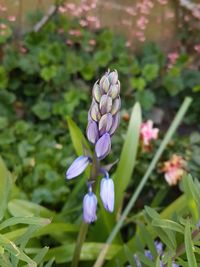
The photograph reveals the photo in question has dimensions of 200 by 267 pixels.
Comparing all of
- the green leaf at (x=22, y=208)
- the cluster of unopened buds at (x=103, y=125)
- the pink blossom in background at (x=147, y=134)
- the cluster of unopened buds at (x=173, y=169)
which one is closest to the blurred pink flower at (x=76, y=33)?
the pink blossom in background at (x=147, y=134)

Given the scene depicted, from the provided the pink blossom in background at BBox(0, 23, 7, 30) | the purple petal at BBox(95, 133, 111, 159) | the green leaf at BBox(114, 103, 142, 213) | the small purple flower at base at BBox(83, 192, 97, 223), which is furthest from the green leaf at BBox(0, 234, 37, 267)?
the pink blossom in background at BBox(0, 23, 7, 30)

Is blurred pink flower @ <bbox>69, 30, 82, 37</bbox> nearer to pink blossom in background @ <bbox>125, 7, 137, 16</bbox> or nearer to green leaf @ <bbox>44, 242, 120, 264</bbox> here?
pink blossom in background @ <bbox>125, 7, 137, 16</bbox>

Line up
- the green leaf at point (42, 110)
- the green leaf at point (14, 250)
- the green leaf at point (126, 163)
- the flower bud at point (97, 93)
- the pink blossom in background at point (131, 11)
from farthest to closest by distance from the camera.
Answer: the pink blossom in background at point (131, 11), the green leaf at point (42, 110), the green leaf at point (126, 163), the flower bud at point (97, 93), the green leaf at point (14, 250)

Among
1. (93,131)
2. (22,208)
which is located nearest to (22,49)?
(22,208)

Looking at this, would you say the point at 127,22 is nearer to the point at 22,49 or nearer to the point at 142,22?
the point at 142,22

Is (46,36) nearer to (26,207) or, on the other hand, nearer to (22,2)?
(22,2)

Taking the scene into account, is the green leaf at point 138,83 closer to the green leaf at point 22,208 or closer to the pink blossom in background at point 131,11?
the pink blossom in background at point 131,11
